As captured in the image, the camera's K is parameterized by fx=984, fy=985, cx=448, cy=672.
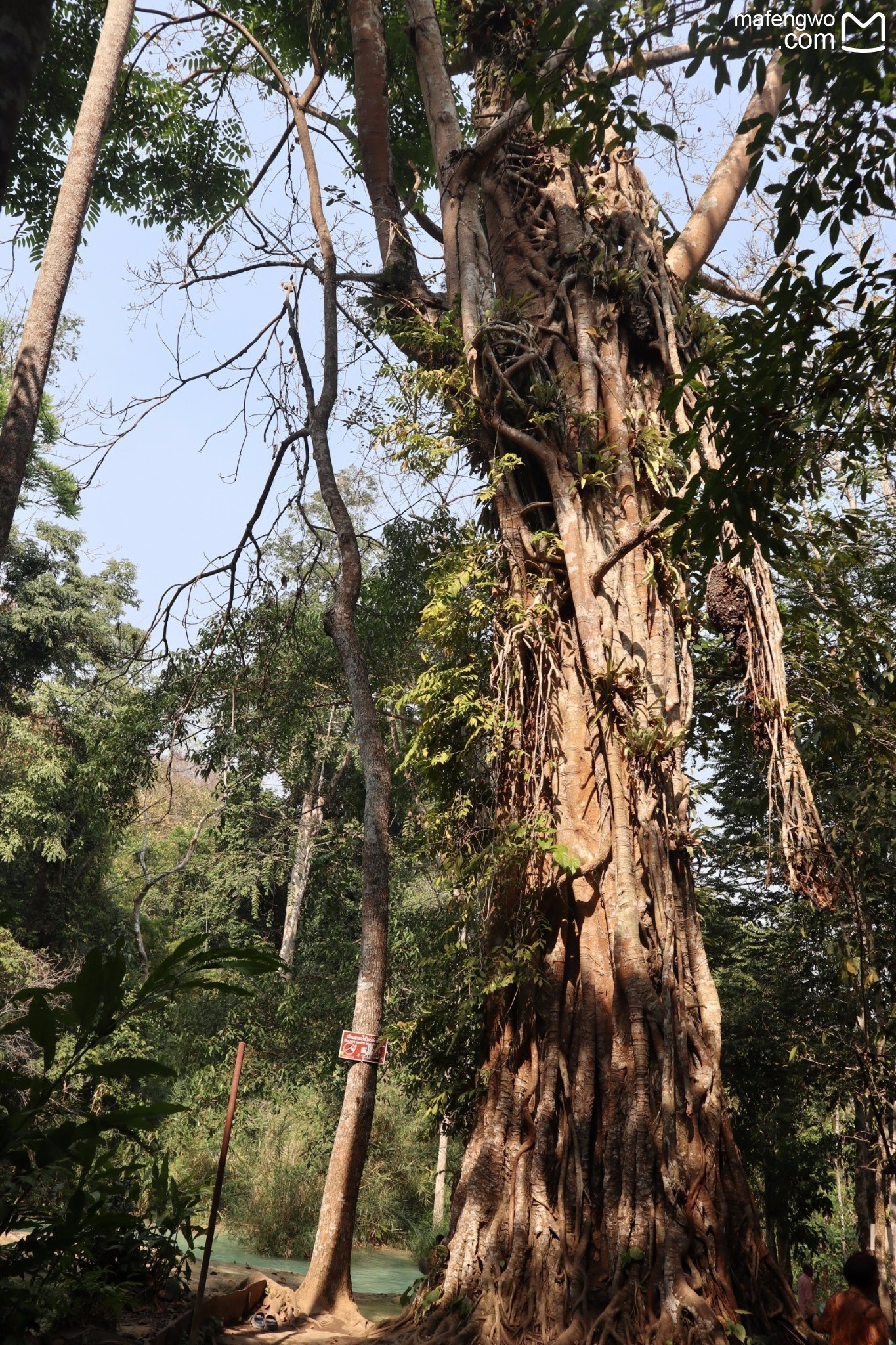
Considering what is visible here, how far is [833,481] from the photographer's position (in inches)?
317

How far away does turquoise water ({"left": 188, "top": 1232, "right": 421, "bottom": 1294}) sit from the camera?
34.3 feet

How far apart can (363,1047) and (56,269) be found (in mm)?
4321

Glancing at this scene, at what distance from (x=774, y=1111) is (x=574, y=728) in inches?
228

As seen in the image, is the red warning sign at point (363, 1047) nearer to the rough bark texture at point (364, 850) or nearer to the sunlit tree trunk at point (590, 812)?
the rough bark texture at point (364, 850)

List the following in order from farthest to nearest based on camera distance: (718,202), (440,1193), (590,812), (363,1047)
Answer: (440,1193)
(718,202)
(363,1047)
(590,812)

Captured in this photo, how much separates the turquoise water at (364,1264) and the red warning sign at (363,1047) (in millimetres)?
5546

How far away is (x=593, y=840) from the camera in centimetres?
450

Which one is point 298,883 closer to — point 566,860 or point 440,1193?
point 440,1193

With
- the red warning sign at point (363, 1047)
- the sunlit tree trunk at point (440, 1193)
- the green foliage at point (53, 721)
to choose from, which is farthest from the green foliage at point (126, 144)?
the sunlit tree trunk at point (440, 1193)

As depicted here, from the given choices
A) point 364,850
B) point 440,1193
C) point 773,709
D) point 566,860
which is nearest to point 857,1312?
point 566,860

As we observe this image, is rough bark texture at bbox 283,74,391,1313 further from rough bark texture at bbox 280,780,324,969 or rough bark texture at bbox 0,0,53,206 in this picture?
rough bark texture at bbox 280,780,324,969

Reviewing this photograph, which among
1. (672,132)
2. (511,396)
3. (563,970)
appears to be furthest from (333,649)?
(672,132)

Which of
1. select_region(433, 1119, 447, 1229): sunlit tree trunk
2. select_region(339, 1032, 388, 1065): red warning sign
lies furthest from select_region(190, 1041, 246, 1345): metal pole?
select_region(433, 1119, 447, 1229): sunlit tree trunk

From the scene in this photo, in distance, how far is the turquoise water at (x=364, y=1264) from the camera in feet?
34.3
